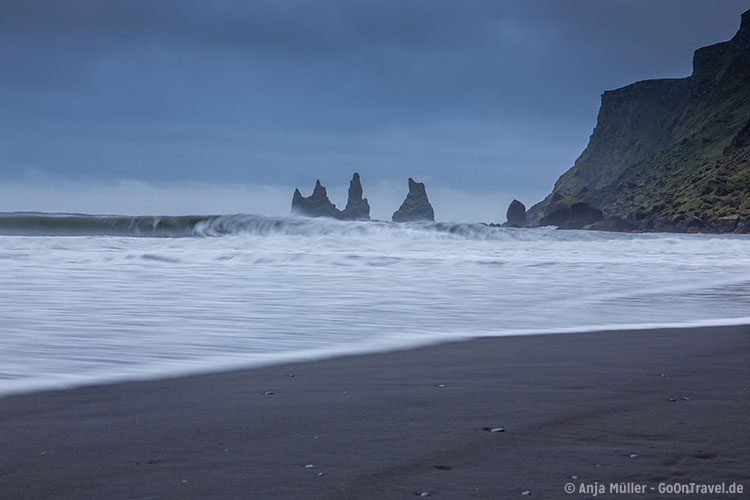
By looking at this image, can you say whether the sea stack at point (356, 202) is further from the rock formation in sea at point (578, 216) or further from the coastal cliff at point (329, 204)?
the rock formation in sea at point (578, 216)

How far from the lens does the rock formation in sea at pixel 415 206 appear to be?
150 meters

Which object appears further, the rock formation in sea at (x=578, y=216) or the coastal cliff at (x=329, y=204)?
the coastal cliff at (x=329, y=204)

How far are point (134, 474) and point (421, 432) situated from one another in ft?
2.45

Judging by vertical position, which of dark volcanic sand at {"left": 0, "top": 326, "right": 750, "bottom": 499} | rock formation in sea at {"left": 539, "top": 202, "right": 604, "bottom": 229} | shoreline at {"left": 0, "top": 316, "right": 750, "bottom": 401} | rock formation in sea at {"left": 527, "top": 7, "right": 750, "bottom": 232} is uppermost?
rock formation in sea at {"left": 527, "top": 7, "right": 750, "bottom": 232}

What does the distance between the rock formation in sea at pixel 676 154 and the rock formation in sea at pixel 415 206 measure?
25.7 meters

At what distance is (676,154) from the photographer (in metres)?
103

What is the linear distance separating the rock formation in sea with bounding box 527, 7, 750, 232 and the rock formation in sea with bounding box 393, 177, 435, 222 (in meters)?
25.7

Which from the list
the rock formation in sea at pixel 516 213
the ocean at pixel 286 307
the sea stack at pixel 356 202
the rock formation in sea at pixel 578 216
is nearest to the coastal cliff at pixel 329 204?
the sea stack at pixel 356 202

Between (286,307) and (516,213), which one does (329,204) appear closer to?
(516,213)


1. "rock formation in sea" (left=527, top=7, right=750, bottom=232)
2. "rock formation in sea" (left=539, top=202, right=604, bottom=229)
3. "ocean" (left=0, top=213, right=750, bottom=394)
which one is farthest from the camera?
"rock formation in sea" (left=539, top=202, right=604, bottom=229)

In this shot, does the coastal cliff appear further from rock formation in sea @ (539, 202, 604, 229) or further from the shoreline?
the shoreline

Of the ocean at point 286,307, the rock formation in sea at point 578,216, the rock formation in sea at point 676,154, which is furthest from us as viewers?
the rock formation in sea at point 578,216

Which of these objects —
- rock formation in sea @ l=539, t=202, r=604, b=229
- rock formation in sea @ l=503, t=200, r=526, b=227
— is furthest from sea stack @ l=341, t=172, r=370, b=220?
rock formation in sea @ l=539, t=202, r=604, b=229

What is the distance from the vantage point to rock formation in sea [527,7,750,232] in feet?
241
